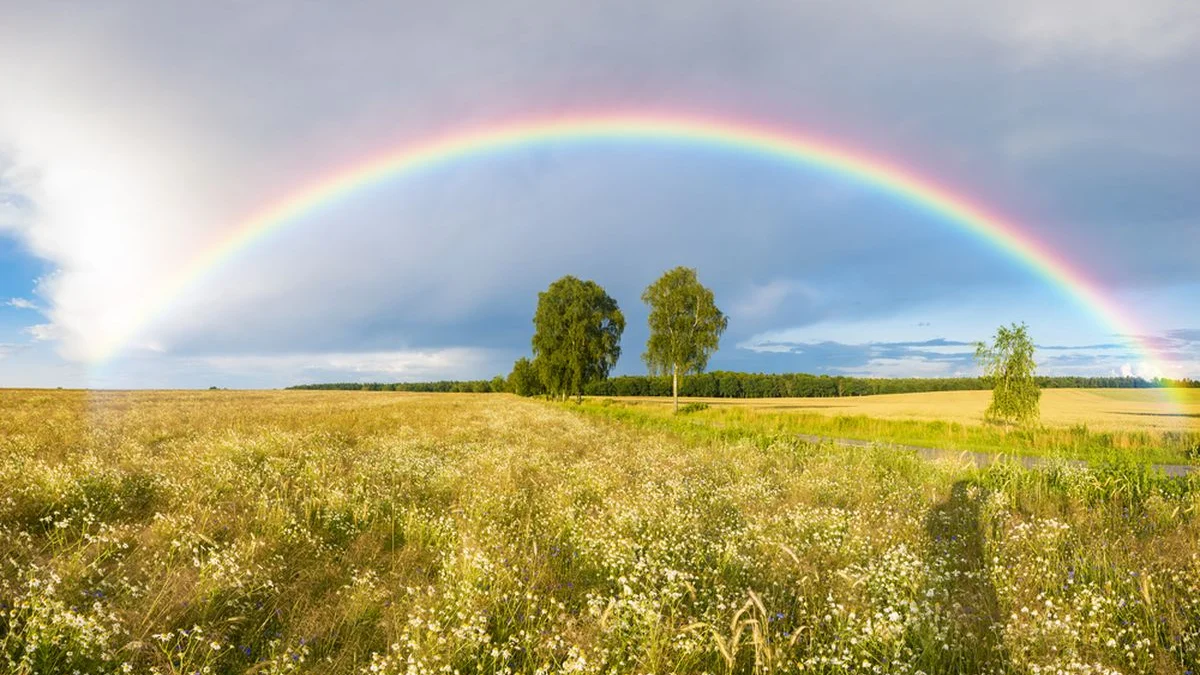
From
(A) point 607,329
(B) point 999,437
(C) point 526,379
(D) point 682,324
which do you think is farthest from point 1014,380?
(C) point 526,379

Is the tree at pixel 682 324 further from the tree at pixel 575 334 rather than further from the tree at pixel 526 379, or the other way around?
the tree at pixel 526 379

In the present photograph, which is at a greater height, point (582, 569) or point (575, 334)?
point (575, 334)

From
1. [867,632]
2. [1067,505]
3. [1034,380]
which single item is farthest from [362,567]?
[1034,380]

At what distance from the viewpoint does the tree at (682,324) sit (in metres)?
44.4

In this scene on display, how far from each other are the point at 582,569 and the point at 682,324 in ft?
130

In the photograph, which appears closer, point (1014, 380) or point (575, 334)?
point (1014, 380)

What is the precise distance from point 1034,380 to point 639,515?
29.2 meters

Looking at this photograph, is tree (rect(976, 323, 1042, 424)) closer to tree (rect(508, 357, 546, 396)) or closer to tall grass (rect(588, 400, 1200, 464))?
tall grass (rect(588, 400, 1200, 464))

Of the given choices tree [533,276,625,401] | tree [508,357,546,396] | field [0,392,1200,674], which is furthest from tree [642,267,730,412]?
tree [508,357,546,396]

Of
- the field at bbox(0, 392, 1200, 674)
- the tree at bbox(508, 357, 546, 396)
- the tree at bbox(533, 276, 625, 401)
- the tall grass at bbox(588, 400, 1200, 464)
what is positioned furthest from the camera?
the tree at bbox(508, 357, 546, 396)

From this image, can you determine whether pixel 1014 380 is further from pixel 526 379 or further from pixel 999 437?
pixel 526 379

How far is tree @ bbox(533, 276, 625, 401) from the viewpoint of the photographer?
54678mm

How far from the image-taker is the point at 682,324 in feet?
146

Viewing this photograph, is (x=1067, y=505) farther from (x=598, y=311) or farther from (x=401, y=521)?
(x=598, y=311)
